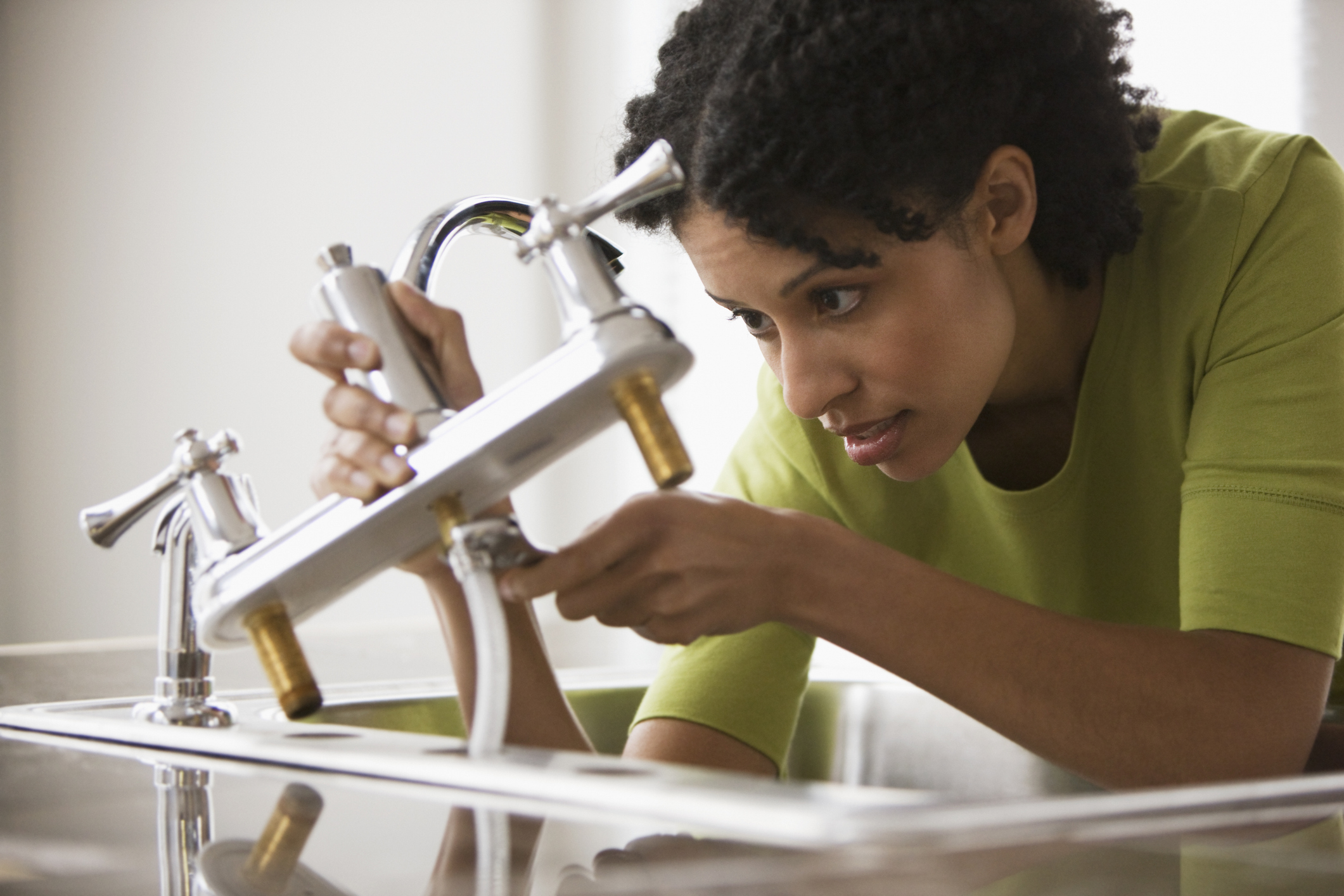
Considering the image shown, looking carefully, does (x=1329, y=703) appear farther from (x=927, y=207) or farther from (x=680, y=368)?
(x=680, y=368)

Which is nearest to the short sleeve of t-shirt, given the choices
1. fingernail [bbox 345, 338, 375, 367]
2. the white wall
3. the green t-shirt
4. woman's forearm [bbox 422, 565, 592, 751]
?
the green t-shirt

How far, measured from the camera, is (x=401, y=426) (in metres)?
0.47

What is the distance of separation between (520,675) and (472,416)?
285mm

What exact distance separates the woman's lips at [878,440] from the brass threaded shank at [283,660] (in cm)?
37

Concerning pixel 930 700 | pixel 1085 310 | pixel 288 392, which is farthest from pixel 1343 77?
pixel 288 392

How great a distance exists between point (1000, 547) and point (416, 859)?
2.08ft

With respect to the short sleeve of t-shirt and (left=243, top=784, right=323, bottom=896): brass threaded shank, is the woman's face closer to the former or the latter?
the short sleeve of t-shirt

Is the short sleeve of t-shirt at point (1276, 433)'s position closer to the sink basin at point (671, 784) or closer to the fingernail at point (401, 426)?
the sink basin at point (671, 784)

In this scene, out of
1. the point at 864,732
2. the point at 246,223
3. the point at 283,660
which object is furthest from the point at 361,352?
the point at 246,223

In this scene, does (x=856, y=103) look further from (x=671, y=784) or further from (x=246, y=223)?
(x=246, y=223)

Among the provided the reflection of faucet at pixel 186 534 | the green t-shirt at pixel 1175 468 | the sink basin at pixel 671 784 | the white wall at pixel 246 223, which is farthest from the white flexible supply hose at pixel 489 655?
the white wall at pixel 246 223

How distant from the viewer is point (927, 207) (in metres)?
0.71

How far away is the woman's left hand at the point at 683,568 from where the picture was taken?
0.53 metres

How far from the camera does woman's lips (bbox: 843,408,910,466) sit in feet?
2.48
